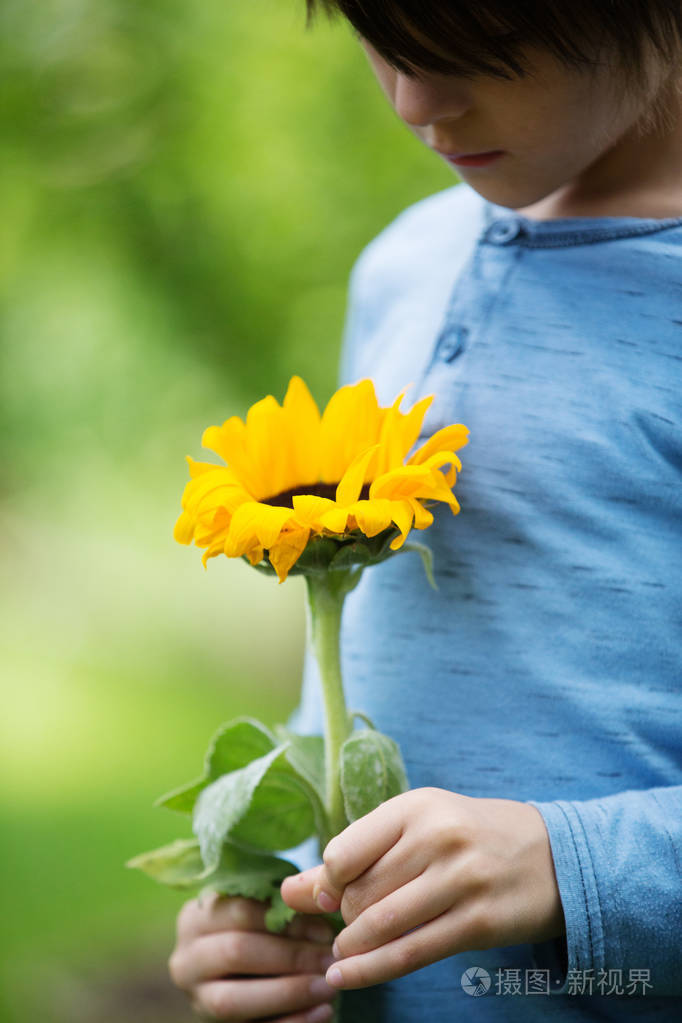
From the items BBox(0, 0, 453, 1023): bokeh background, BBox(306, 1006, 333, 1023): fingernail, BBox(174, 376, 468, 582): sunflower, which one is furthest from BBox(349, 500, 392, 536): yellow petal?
BBox(0, 0, 453, 1023): bokeh background

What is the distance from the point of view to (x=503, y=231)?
703mm

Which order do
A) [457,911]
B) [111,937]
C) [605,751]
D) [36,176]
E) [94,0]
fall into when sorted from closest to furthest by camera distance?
[457,911] → [605,751] → [111,937] → [94,0] → [36,176]

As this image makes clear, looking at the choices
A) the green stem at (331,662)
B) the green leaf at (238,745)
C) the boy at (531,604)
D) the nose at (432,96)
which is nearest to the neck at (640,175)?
the boy at (531,604)

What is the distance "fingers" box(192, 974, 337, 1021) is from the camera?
24.7 inches

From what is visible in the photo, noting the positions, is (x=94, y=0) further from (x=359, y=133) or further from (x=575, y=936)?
(x=575, y=936)

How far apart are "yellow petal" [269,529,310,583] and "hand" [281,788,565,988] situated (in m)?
0.14

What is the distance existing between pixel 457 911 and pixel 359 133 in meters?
2.38

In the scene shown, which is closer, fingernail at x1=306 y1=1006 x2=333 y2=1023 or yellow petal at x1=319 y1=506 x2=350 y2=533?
yellow petal at x1=319 y1=506 x2=350 y2=533

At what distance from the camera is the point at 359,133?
253cm

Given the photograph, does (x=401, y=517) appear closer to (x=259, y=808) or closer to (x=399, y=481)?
(x=399, y=481)

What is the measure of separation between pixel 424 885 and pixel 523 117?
0.45 meters

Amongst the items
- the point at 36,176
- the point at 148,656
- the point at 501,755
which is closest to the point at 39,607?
the point at 148,656

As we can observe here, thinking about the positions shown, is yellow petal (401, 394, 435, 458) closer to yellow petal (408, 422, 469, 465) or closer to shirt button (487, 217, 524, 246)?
yellow petal (408, 422, 469, 465)

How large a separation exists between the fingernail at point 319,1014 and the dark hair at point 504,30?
0.61m
